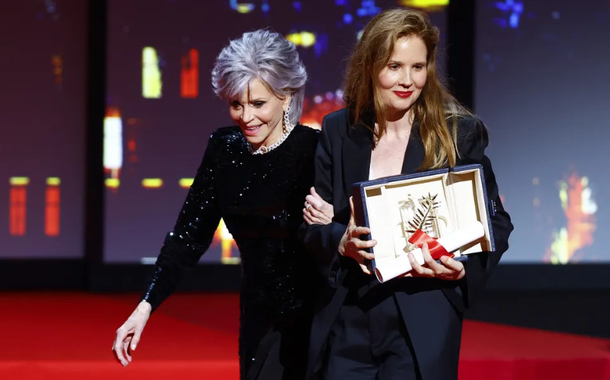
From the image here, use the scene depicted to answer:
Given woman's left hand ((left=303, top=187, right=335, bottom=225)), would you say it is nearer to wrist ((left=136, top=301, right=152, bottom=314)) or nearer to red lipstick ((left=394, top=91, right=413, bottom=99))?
red lipstick ((left=394, top=91, right=413, bottom=99))

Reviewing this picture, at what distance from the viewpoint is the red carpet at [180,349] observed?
353 centimetres

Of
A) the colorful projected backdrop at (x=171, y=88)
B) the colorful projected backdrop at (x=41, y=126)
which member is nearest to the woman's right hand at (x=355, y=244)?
the colorful projected backdrop at (x=171, y=88)

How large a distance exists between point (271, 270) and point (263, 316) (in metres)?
0.12

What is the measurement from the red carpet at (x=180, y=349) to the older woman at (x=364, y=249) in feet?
5.43

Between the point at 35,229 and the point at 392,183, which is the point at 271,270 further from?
the point at 35,229

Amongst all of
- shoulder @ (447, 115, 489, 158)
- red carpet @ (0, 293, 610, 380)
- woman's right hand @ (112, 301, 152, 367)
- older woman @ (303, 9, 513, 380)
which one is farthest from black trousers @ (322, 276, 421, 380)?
red carpet @ (0, 293, 610, 380)

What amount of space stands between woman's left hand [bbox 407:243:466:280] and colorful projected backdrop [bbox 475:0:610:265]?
4.81 metres

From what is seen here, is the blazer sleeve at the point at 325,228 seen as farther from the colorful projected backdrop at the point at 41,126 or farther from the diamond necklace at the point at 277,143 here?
the colorful projected backdrop at the point at 41,126

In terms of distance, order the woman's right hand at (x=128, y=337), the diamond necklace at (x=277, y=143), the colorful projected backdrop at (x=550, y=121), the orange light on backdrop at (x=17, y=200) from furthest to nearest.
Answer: the colorful projected backdrop at (x=550, y=121) < the orange light on backdrop at (x=17, y=200) < the diamond necklace at (x=277, y=143) < the woman's right hand at (x=128, y=337)

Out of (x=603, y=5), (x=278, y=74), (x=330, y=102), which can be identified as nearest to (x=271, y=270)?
(x=278, y=74)

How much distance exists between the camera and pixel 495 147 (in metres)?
6.57

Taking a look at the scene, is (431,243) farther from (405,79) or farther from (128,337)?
(128,337)

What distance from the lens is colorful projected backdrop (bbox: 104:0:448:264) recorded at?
242 inches

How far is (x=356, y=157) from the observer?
79.5 inches
